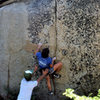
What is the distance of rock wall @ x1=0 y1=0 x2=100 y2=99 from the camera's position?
434 cm

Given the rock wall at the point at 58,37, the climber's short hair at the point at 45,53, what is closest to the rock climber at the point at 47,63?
the climber's short hair at the point at 45,53

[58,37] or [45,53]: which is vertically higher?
[58,37]

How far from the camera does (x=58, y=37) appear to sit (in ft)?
14.9

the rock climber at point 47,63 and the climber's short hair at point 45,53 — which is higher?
the climber's short hair at point 45,53

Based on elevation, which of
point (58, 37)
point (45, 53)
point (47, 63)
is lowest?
point (47, 63)

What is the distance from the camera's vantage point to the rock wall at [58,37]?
4.34 m

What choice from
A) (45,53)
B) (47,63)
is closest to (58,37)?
(45,53)

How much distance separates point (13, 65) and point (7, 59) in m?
0.23

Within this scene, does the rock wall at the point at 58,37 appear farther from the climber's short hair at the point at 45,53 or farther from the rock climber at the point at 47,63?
the climber's short hair at the point at 45,53

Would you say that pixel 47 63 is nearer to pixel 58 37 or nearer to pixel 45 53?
pixel 45 53

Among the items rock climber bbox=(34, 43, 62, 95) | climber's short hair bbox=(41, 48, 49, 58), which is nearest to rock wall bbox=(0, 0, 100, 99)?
rock climber bbox=(34, 43, 62, 95)

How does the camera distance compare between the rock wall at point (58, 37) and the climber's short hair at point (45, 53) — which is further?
the rock wall at point (58, 37)

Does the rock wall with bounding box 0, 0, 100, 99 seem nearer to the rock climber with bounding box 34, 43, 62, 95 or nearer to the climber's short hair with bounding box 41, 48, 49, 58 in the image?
the rock climber with bounding box 34, 43, 62, 95

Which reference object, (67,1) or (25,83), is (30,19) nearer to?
(67,1)
